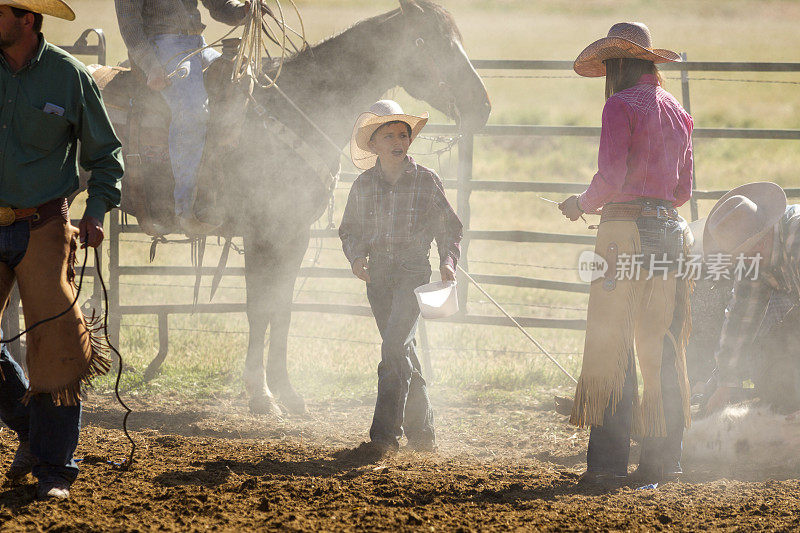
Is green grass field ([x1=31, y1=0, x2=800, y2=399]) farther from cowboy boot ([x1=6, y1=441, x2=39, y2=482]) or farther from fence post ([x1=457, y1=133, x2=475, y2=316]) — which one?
cowboy boot ([x1=6, y1=441, x2=39, y2=482])

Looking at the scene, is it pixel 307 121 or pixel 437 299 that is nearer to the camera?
pixel 437 299

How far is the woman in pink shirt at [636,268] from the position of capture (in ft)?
12.1

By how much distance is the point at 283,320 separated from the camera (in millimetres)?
5590

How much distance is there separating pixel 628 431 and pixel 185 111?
3360 mm

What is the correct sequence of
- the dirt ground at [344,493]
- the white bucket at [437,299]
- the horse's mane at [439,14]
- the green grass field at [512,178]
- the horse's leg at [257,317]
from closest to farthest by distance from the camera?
1. the dirt ground at [344,493]
2. the white bucket at [437,299]
3. the horse's mane at [439,14]
4. the horse's leg at [257,317]
5. the green grass field at [512,178]

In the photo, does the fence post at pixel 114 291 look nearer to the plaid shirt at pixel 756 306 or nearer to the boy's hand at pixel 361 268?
the boy's hand at pixel 361 268

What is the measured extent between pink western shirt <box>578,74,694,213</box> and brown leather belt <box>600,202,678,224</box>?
0.04 metres

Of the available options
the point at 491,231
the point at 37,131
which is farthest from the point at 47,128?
the point at 491,231

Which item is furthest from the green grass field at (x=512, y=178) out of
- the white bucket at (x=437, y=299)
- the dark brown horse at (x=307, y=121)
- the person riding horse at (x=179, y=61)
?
the white bucket at (x=437, y=299)

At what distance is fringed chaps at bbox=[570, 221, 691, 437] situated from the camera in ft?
12.4

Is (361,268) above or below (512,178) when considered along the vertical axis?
below

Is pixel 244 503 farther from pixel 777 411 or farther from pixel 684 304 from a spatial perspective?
pixel 777 411

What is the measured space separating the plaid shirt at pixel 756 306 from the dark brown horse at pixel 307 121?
2.07 meters

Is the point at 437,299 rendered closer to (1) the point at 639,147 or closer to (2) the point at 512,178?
(1) the point at 639,147
